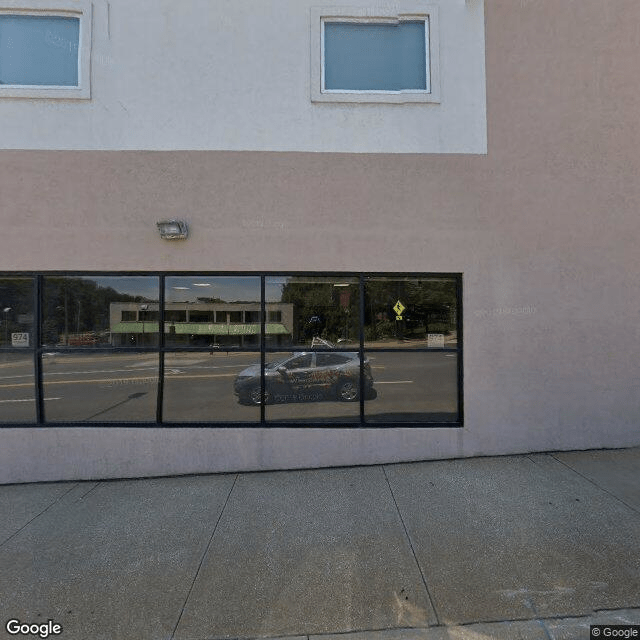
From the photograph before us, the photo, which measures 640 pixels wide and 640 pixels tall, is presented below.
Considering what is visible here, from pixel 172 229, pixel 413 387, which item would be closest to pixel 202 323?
pixel 172 229

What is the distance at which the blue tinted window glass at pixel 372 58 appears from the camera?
209 inches

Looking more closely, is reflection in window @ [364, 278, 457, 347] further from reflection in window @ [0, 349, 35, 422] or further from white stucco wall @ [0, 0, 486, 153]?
reflection in window @ [0, 349, 35, 422]

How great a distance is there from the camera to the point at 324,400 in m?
5.34

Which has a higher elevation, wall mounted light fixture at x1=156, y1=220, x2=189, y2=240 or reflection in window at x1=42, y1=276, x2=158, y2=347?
wall mounted light fixture at x1=156, y1=220, x2=189, y2=240

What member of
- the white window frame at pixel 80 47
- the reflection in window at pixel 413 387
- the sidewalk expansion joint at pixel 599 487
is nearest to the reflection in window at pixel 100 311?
the white window frame at pixel 80 47

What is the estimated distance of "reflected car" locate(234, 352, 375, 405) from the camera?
5.29m

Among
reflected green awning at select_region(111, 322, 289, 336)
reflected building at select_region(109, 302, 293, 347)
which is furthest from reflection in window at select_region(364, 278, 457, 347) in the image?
reflected green awning at select_region(111, 322, 289, 336)

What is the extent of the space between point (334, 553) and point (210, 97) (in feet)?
18.0

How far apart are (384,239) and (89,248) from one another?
12.5 feet

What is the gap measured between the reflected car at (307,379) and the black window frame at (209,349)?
8 cm

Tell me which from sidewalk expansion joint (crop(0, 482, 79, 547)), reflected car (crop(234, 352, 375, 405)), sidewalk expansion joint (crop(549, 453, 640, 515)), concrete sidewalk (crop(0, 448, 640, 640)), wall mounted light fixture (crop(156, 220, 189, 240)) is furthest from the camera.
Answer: reflected car (crop(234, 352, 375, 405))

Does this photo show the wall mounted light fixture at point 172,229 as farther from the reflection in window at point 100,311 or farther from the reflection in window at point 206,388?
the reflection in window at point 206,388

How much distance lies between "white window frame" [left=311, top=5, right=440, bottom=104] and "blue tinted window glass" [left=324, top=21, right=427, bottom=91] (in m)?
0.08

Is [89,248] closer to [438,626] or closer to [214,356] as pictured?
[214,356]
